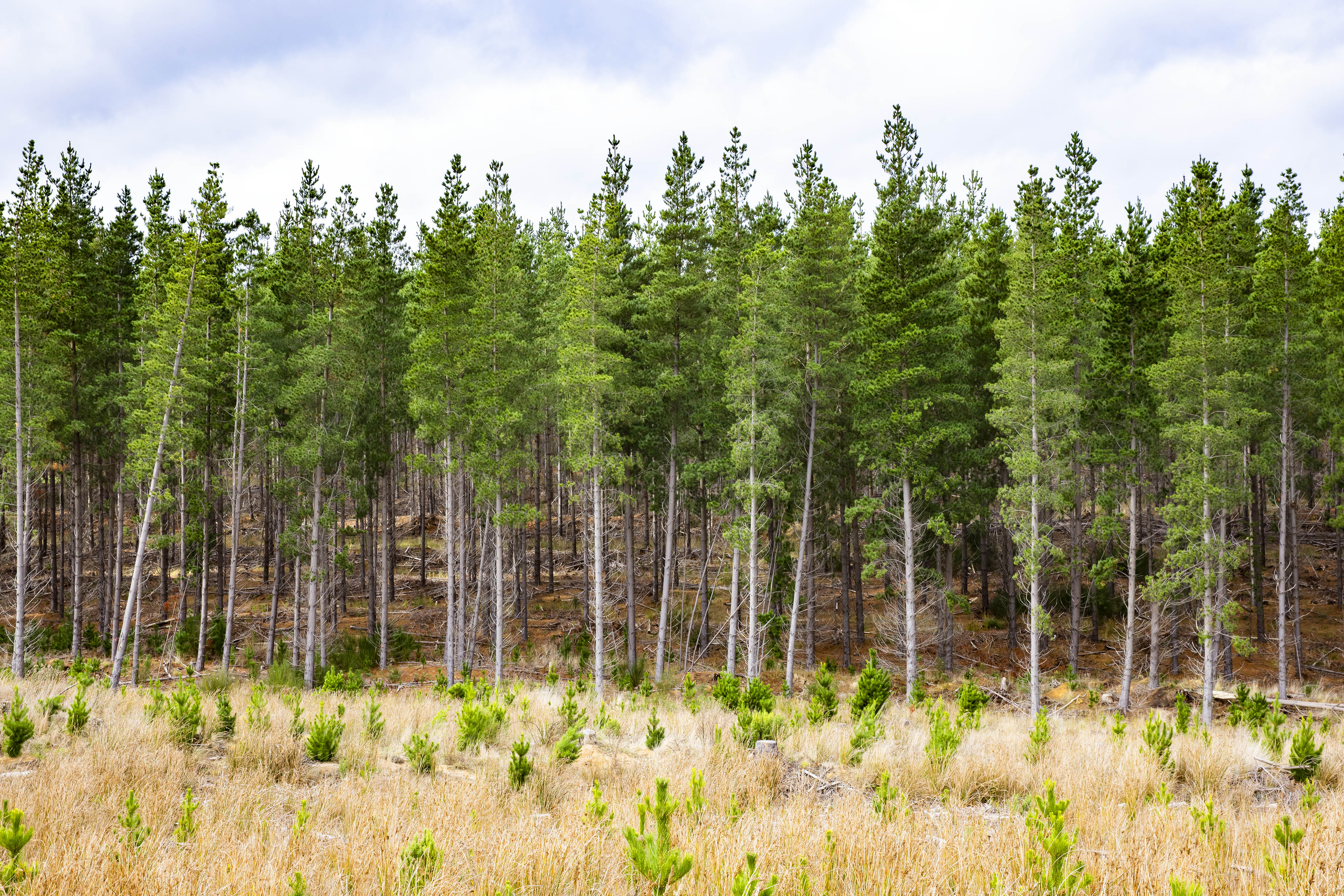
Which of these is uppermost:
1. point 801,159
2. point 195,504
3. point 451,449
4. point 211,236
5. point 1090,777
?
point 801,159

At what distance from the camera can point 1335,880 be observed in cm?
363

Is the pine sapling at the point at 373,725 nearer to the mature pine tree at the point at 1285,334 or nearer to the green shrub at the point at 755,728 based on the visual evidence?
the green shrub at the point at 755,728

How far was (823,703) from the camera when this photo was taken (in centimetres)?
1095

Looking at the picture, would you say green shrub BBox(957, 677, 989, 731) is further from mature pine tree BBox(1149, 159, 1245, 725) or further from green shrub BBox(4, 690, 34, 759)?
green shrub BBox(4, 690, 34, 759)

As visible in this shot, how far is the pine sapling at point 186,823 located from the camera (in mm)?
4363

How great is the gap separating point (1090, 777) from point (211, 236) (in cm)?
2306

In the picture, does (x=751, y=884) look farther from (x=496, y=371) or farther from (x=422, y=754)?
(x=496, y=371)

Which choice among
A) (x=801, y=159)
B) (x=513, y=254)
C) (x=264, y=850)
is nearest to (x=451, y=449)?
(x=513, y=254)

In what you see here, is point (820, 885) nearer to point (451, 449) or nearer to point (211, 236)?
point (451, 449)

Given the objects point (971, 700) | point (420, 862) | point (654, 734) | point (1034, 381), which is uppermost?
point (1034, 381)

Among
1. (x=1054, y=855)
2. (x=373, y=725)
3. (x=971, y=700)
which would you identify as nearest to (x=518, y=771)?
(x=373, y=725)

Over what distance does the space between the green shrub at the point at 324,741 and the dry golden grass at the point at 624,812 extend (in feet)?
0.56

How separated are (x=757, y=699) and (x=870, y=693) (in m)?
2.18

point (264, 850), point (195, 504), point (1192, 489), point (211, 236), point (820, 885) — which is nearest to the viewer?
point (820, 885)
